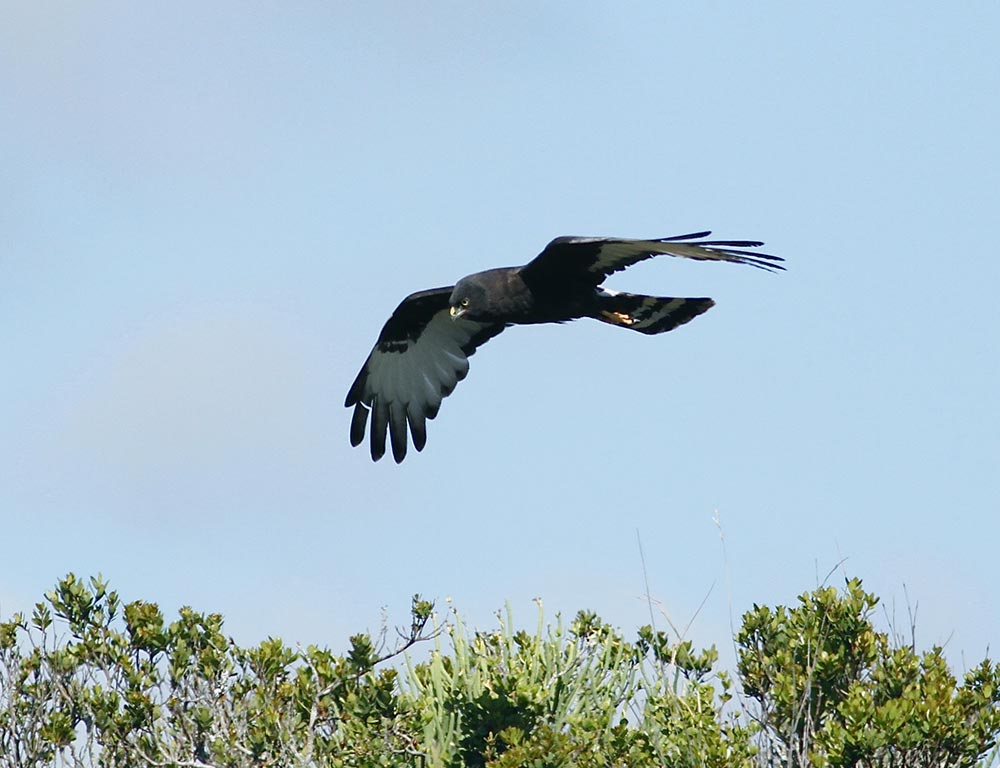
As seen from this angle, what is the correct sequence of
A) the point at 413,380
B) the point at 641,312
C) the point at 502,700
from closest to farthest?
the point at 502,700, the point at 641,312, the point at 413,380

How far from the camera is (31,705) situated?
10.9 m

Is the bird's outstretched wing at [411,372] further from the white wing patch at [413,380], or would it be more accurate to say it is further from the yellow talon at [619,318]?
the yellow talon at [619,318]

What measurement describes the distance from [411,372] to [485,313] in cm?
256

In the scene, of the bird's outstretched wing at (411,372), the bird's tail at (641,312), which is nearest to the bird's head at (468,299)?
the bird's tail at (641,312)

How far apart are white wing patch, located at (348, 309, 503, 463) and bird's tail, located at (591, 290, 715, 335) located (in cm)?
259

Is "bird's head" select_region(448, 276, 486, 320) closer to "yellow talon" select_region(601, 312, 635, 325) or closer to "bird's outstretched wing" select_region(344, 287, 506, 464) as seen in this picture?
"yellow talon" select_region(601, 312, 635, 325)

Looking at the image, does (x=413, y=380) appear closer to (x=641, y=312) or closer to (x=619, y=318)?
(x=619, y=318)

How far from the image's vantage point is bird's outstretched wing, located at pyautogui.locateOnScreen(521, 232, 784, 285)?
9.77 meters

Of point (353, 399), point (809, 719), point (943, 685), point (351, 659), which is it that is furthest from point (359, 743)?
point (353, 399)

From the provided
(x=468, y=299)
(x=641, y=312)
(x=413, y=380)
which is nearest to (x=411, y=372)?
(x=413, y=380)

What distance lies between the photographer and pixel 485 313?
1212 centimetres

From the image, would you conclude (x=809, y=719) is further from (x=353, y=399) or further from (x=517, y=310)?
(x=353, y=399)

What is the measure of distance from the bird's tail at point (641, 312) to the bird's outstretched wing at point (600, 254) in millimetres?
259

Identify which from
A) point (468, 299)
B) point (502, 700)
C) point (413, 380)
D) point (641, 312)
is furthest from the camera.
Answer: point (413, 380)
